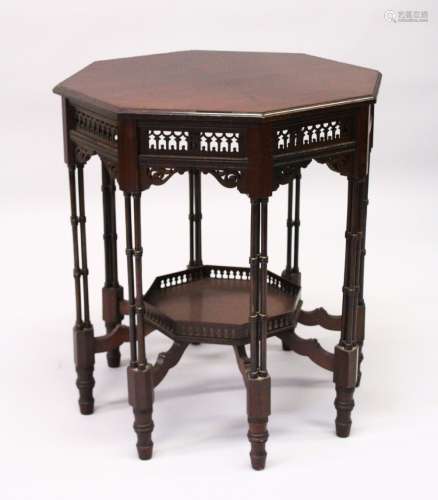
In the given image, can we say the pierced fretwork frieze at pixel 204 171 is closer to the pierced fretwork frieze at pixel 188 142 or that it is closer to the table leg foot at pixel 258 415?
the pierced fretwork frieze at pixel 188 142

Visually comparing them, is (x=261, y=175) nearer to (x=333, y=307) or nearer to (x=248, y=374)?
(x=248, y=374)

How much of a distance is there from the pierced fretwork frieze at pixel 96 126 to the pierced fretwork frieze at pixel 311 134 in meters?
0.64

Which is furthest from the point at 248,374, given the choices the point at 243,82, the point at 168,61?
the point at 168,61

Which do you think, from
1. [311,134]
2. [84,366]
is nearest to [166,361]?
[84,366]

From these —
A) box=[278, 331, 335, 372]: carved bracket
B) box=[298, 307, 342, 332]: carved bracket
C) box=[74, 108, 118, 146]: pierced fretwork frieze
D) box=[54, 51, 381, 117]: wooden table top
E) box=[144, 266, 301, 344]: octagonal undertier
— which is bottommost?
box=[298, 307, 342, 332]: carved bracket

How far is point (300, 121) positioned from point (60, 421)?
1.75 m

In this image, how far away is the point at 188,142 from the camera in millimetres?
4336

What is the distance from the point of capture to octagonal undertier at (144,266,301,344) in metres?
5.04

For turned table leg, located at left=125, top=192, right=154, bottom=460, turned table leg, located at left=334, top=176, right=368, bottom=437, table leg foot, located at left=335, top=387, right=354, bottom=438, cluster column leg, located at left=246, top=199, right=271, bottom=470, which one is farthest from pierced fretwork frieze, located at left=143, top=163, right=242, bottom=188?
table leg foot, located at left=335, top=387, right=354, bottom=438

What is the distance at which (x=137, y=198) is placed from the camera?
4.42 metres

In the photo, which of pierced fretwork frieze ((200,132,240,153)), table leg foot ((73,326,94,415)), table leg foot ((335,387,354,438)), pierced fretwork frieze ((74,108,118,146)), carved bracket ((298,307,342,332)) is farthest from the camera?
carved bracket ((298,307,342,332))

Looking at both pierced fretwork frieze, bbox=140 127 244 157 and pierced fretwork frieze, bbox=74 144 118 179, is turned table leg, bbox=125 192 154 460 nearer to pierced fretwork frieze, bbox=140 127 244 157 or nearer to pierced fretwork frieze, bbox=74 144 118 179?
pierced fretwork frieze, bbox=74 144 118 179

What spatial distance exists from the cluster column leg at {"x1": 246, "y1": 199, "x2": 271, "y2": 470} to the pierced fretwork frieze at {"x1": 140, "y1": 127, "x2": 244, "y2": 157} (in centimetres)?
22

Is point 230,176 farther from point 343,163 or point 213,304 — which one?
point 213,304
